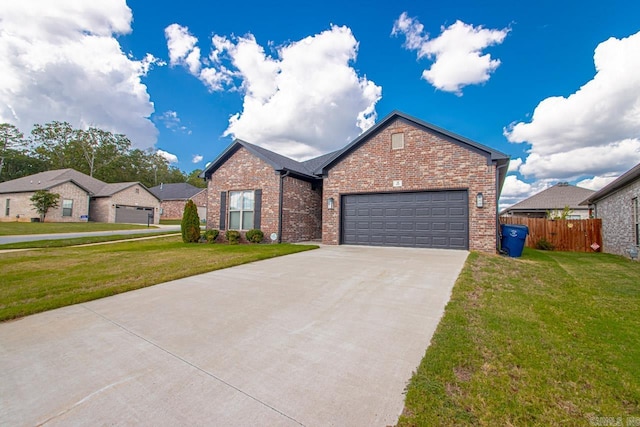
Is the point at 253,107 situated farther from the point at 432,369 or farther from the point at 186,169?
the point at 186,169

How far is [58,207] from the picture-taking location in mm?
24188

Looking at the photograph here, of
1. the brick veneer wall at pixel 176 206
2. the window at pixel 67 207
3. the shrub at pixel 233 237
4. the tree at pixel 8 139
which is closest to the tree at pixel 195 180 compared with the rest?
the brick veneer wall at pixel 176 206

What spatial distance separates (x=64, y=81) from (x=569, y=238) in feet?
115

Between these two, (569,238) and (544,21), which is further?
(569,238)

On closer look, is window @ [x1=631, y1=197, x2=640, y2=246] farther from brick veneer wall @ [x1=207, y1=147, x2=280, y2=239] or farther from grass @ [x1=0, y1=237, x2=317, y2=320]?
brick veneer wall @ [x1=207, y1=147, x2=280, y2=239]

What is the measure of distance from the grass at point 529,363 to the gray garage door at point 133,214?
32.0 m

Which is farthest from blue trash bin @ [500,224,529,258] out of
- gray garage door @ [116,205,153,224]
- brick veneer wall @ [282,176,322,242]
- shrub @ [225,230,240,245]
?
gray garage door @ [116,205,153,224]

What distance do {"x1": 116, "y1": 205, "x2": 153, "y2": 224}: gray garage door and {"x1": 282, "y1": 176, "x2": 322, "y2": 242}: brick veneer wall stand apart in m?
23.8

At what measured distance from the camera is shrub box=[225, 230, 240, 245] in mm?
11977

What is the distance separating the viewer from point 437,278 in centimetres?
537

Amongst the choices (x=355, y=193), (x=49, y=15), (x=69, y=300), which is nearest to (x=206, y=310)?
(x=69, y=300)

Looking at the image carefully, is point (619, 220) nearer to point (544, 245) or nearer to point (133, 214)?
point (544, 245)

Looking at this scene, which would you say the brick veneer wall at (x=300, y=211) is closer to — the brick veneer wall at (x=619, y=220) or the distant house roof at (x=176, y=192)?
the brick veneer wall at (x=619, y=220)

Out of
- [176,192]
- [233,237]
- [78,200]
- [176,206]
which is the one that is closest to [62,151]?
[176,192]
